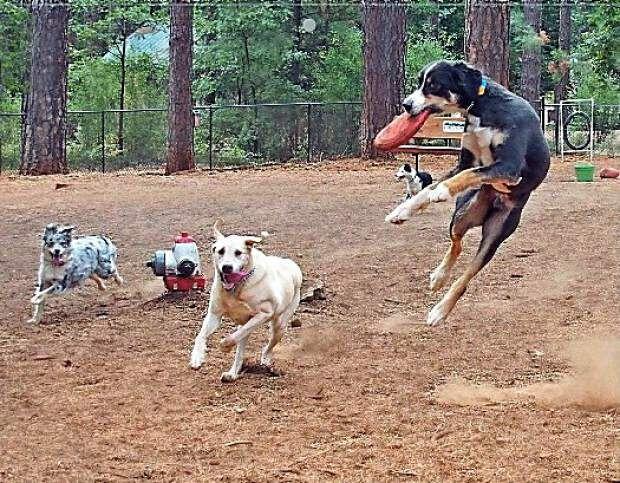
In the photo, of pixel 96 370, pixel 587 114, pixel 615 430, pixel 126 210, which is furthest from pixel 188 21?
pixel 615 430

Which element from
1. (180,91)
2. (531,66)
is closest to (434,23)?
(531,66)

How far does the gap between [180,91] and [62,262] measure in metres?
14.9

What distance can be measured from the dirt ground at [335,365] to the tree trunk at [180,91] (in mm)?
8070

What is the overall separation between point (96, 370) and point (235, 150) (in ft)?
68.0

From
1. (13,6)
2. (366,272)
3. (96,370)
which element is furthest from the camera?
(13,6)

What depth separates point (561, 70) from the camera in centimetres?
4059

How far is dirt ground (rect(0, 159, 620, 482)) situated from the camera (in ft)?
23.6

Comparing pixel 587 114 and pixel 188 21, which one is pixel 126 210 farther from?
pixel 587 114

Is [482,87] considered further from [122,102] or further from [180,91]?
[122,102]

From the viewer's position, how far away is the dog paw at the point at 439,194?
19.6ft

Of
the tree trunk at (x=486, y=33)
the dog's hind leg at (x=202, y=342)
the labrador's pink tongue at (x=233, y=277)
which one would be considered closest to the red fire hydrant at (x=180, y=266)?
the dog's hind leg at (x=202, y=342)

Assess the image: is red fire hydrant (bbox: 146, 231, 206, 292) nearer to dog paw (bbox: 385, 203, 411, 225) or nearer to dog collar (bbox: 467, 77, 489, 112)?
dog collar (bbox: 467, 77, 489, 112)

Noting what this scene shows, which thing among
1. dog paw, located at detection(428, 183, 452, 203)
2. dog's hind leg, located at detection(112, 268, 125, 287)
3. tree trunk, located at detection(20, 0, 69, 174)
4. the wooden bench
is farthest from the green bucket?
dog paw, located at detection(428, 183, 452, 203)

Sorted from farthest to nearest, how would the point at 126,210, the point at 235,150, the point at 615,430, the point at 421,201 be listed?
1. the point at 235,150
2. the point at 126,210
3. the point at 615,430
4. the point at 421,201
